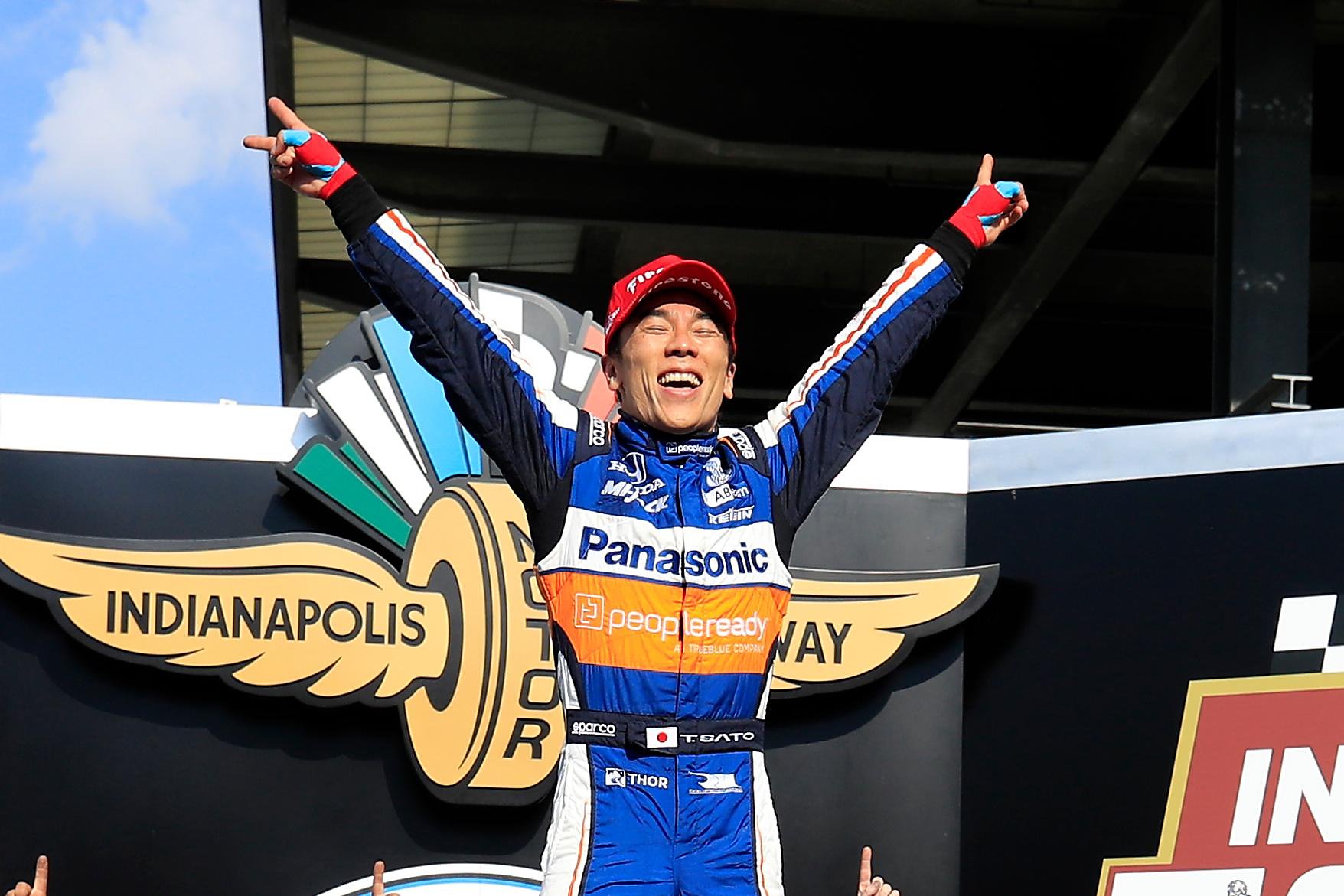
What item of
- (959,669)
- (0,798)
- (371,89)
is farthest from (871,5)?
(0,798)

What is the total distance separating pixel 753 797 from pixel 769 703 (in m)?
3.10

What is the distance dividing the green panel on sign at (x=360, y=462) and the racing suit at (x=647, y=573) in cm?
277

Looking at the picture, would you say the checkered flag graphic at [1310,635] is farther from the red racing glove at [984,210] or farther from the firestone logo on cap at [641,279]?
the firestone logo on cap at [641,279]

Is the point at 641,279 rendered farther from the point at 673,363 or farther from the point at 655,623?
the point at 655,623

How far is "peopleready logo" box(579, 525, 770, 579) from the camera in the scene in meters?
2.81

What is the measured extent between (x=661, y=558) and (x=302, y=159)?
87 centimetres

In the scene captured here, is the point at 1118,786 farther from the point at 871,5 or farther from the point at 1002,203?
the point at 871,5

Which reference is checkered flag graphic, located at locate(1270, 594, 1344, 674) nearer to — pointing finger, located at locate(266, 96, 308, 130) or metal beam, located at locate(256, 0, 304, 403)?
pointing finger, located at locate(266, 96, 308, 130)

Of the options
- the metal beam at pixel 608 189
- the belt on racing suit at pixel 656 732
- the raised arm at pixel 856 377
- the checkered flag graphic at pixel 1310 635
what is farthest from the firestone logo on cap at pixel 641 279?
the metal beam at pixel 608 189

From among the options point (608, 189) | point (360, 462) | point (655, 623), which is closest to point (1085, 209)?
point (608, 189)

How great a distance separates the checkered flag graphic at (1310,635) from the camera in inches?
203

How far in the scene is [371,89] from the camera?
36.0 ft

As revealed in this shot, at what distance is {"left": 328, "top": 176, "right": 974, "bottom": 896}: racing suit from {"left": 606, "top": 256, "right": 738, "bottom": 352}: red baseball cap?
0.18 metres

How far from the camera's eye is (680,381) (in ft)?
9.43
